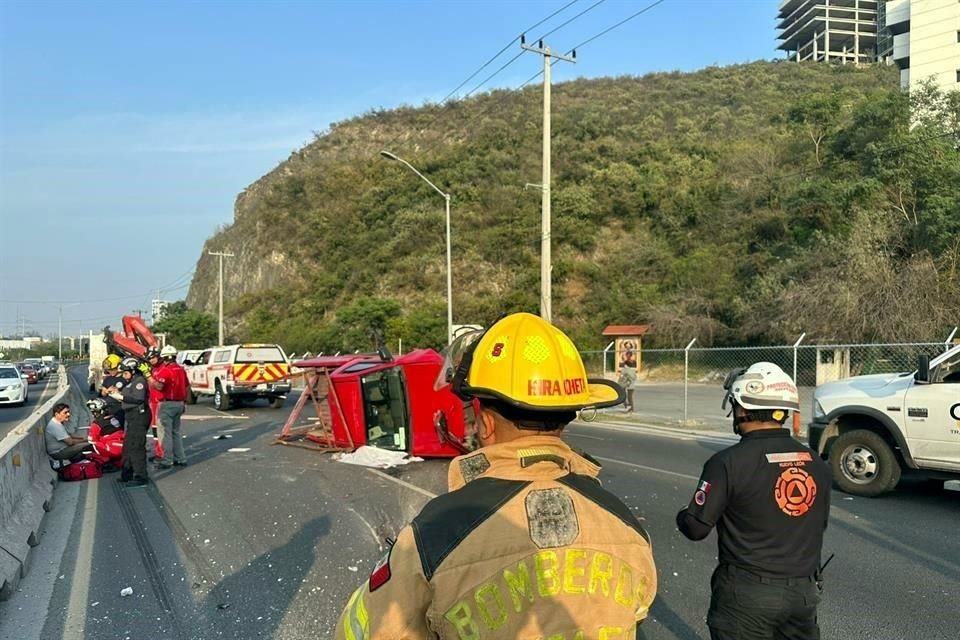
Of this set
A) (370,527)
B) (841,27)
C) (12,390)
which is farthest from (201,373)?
(841,27)

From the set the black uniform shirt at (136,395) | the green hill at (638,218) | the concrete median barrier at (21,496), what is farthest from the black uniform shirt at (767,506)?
the green hill at (638,218)

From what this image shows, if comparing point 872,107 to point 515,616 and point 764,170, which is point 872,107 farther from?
point 515,616

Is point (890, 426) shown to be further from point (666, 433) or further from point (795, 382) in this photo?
point (666, 433)

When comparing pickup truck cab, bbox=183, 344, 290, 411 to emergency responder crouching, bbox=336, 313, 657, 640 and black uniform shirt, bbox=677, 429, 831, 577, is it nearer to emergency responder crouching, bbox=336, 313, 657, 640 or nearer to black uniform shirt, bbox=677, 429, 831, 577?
black uniform shirt, bbox=677, 429, 831, 577

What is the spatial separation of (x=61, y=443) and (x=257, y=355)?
37.1 ft

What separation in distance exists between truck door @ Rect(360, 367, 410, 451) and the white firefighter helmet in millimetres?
8140

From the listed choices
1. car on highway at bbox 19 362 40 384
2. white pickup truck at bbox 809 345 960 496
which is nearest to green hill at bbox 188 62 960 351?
car on highway at bbox 19 362 40 384

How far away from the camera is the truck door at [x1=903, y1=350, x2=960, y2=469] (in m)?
7.82

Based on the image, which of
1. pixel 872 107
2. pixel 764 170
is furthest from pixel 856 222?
pixel 764 170

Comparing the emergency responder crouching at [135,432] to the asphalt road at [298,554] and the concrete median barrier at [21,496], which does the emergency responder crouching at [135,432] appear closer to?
the asphalt road at [298,554]

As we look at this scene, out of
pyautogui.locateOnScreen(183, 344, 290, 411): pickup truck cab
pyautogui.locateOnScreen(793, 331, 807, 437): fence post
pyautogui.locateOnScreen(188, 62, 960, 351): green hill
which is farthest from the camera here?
pyautogui.locateOnScreen(188, 62, 960, 351): green hill

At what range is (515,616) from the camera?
1.45 meters

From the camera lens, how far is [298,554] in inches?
249

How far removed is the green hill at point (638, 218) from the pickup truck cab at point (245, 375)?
1835cm
